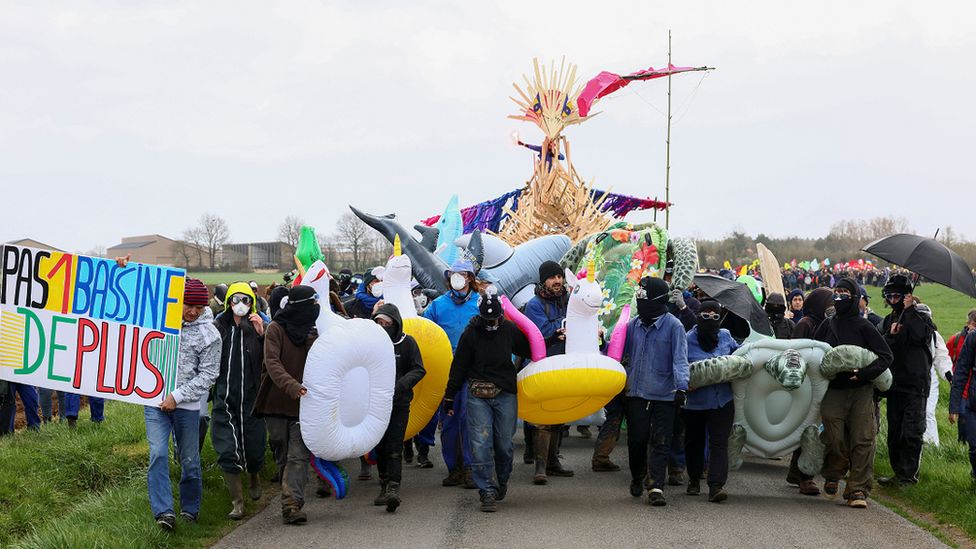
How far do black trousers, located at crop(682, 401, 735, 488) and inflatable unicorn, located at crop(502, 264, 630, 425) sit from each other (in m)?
0.80

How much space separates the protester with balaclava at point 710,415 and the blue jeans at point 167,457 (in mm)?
4227

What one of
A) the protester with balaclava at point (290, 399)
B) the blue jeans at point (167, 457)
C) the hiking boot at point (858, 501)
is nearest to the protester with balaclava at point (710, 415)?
the hiking boot at point (858, 501)

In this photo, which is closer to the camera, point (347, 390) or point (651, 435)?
point (347, 390)

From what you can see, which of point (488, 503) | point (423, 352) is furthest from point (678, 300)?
point (488, 503)

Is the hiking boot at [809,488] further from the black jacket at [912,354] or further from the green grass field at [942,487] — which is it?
the black jacket at [912,354]

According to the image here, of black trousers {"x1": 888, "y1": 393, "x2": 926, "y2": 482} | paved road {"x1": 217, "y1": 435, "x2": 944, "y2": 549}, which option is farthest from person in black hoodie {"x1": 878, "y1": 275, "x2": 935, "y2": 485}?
paved road {"x1": 217, "y1": 435, "x2": 944, "y2": 549}

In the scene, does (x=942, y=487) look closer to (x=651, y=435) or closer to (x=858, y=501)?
(x=858, y=501)

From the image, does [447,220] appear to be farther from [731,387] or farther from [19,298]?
[19,298]

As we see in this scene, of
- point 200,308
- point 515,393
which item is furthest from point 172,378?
point 515,393

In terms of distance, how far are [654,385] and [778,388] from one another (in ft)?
3.83

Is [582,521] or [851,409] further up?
[851,409]

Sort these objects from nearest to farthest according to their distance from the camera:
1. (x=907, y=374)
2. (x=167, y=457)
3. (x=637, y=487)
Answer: (x=167, y=457)
(x=637, y=487)
(x=907, y=374)

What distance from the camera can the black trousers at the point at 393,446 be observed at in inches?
327

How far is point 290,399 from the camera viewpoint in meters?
7.74
